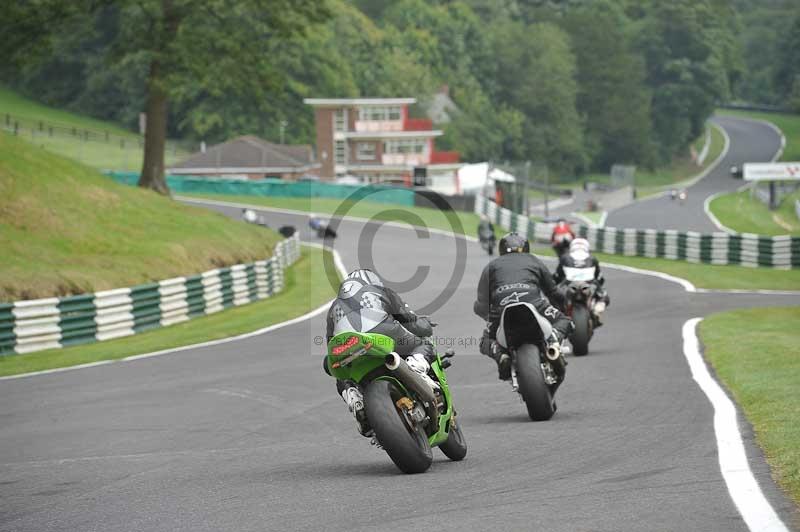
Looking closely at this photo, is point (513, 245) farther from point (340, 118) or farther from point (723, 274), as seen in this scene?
point (340, 118)

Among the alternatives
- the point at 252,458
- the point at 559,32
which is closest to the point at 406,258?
the point at 252,458

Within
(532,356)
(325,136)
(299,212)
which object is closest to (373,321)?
(532,356)

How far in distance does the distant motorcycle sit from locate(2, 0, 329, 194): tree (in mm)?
30137

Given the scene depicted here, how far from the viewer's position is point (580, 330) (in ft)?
57.1

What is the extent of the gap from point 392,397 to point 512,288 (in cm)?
362

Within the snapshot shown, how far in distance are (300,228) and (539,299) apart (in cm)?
5460

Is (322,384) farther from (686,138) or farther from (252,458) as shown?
(686,138)

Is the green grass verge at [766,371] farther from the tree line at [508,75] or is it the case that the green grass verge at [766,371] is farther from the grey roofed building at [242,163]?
the grey roofed building at [242,163]

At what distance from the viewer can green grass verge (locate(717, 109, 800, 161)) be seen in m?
150

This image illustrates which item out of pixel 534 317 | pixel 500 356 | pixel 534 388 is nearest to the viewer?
pixel 534 388

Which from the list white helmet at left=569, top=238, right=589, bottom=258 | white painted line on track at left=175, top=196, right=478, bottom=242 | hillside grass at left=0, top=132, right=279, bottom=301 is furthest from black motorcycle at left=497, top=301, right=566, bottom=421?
white painted line on track at left=175, top=196, right=478, bottom=242

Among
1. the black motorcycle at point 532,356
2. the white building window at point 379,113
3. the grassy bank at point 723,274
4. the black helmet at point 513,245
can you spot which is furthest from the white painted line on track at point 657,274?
the white building window at point 379,113

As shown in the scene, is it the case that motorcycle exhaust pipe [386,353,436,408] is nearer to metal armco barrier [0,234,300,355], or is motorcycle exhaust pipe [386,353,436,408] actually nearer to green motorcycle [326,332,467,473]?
green motorcycle [326,332,467,473]

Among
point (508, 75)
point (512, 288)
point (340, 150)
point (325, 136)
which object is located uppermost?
point (508, 75)
